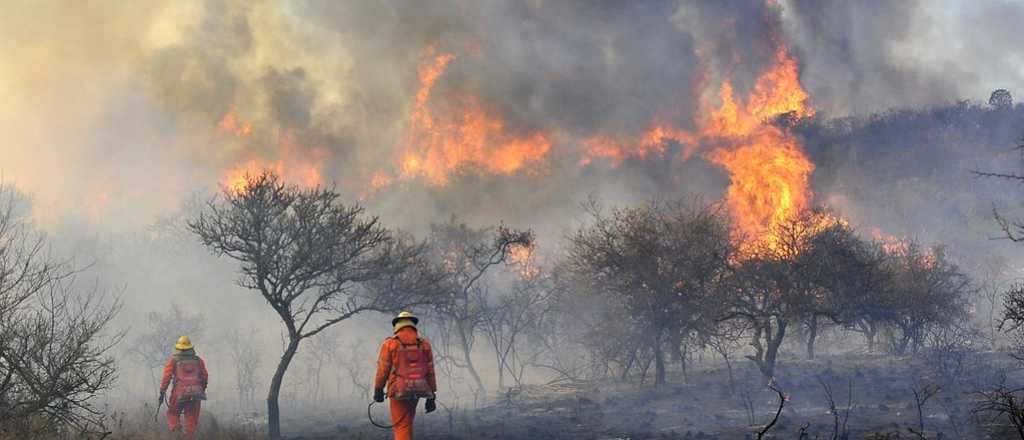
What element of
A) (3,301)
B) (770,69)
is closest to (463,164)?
(770,69)

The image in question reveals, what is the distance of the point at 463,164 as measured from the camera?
66250mm

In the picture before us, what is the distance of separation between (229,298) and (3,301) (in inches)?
2289

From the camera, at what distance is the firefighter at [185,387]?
16312 millimetres

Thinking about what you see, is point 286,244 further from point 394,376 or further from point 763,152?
point 763,152

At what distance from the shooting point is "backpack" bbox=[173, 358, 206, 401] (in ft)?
53.8

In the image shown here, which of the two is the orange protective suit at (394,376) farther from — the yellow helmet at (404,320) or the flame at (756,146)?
the flame at (756,146)

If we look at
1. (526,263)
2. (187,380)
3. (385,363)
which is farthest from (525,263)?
(385,363)

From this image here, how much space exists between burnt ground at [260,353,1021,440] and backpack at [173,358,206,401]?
3375 mm

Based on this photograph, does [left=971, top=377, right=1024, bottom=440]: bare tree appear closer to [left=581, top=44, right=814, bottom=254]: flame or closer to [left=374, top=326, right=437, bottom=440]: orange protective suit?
[left=374, top=326, right=437, bottom=440]: orange protective suit

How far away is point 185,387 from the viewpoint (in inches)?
647

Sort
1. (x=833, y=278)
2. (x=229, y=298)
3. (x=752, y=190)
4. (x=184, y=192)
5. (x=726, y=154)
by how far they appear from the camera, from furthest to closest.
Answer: (x=184, y=192) < (x=229, y=298) < (x=726, y=154) < (x=752, y=190) < (x=833, y=278)

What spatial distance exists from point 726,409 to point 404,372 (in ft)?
43.2

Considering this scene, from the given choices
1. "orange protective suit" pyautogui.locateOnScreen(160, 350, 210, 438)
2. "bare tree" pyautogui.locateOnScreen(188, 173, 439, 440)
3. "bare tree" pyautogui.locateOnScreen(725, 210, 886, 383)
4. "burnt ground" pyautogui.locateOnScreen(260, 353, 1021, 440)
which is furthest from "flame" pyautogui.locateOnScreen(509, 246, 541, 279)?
"orange protective suit" pyautogui.locateOnScreen(160, 350, 210, 438)

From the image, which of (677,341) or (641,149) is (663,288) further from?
(641,149)
